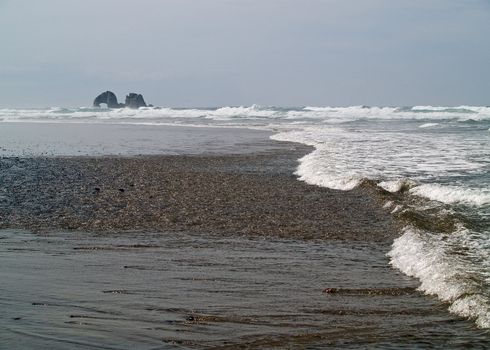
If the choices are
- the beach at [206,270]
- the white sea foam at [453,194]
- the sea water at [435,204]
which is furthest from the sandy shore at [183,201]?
the white sea foam at [453,194]

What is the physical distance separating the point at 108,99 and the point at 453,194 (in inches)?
4479

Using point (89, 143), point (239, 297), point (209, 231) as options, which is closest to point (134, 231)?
point (209, 231)

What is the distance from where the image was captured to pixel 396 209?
1236cm

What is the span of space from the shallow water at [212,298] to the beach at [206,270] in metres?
0.02

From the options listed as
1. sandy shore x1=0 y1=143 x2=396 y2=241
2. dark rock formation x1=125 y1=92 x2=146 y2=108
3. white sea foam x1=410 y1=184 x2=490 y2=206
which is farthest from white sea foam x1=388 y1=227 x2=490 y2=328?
dark rock formation x1=125 y1=92 x2=146 y2=108

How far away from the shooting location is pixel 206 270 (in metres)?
8.14

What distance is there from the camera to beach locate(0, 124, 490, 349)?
5.73 meters

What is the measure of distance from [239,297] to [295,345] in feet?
5.11

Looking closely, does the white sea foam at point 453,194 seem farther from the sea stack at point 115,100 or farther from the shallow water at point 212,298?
the sea stack at point 115,100

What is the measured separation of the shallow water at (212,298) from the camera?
559 cm

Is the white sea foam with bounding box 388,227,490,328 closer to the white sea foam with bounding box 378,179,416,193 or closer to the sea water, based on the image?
the sea water

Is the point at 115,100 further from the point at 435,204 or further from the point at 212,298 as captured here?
the point at 212,298

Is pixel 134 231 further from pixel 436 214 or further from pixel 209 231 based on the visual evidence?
pixel 436 214

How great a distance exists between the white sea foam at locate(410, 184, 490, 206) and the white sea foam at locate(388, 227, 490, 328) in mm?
2661
